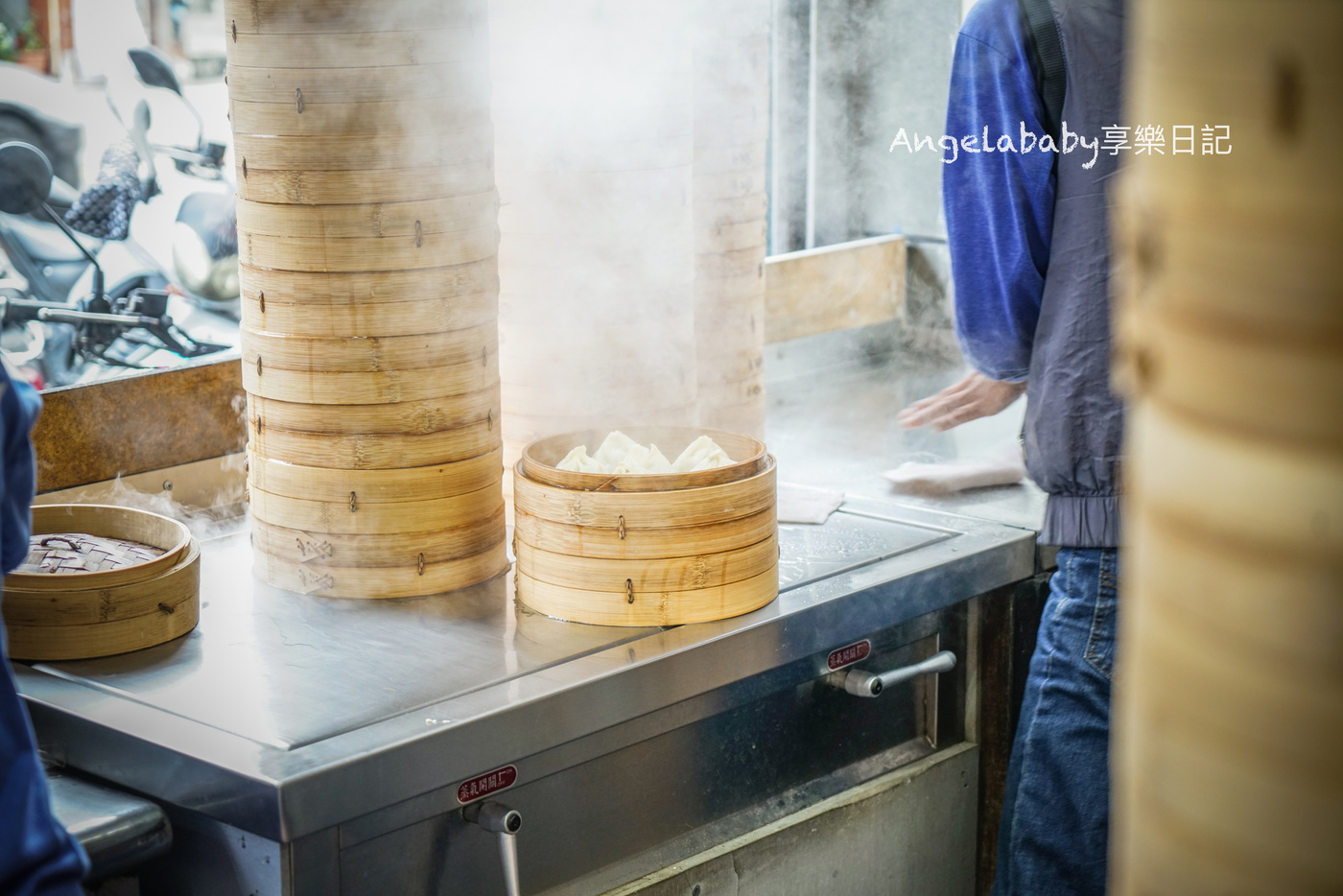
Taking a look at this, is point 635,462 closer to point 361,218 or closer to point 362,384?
point 362,384

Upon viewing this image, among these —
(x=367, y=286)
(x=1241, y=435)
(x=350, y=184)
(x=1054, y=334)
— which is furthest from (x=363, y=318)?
(x=1241, y=435)

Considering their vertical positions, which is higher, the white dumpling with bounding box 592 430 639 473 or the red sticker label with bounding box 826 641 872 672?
the white dumpling with bounding box 592 430 639 473

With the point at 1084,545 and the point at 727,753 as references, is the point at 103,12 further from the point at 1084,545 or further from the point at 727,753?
the point at 1084,545

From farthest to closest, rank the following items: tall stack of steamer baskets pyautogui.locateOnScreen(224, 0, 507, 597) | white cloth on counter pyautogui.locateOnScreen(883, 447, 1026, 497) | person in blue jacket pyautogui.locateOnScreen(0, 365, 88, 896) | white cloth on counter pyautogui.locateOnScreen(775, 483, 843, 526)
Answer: white cloth on counter pyautogui.locateOnScreen(883, 447, 1026, 497) < white cloth on counter pyautogui.locateOnScreen(775, 483, 843, 526) < tall stack of steamer baskets pyautogui.locateOnScreen(224, 0, 507, 597) < person in blue jacket pyautogui.locateOnScreen(0, 365, 88, 896)

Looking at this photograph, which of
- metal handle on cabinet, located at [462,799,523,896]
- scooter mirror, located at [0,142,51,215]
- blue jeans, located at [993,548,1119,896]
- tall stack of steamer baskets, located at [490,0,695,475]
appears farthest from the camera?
scooter mirror, located at [0,142,51,215]

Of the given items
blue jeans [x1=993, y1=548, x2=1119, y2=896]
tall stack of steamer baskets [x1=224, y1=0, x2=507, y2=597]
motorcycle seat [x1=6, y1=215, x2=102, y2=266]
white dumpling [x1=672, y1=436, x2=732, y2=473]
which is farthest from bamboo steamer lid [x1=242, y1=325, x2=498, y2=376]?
motorcycle seat [x1=6, y1=215, x2=102, y2=266]

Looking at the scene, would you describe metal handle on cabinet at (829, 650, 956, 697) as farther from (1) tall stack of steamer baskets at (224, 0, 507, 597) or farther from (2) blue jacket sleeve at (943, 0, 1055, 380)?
(1) tall stack of steamer baskets at (224, 0, 507, 597)

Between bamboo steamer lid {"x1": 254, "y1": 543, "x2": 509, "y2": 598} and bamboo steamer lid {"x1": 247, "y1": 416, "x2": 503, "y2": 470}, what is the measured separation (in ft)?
0.53

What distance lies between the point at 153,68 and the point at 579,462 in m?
1.75

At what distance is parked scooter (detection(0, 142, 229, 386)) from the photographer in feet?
9.19

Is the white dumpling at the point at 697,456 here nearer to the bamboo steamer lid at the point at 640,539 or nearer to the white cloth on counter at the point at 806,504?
the bamboo steamer lid at the point at 640,539

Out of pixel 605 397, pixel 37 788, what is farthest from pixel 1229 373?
pixel 605 397

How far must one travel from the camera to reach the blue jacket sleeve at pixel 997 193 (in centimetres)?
197

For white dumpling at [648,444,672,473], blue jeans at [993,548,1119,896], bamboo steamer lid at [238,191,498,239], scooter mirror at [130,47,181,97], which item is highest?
scooter mirror at [130,47,181,97]
